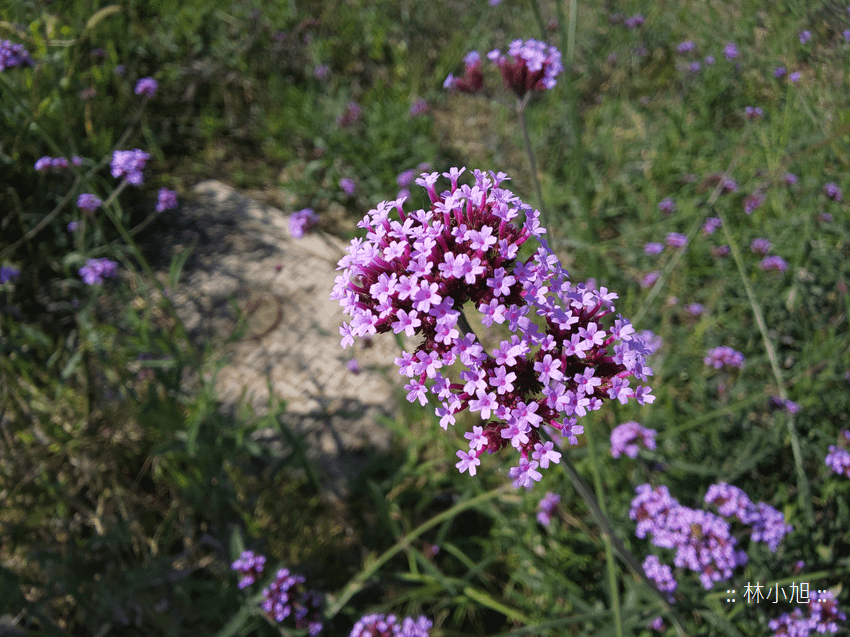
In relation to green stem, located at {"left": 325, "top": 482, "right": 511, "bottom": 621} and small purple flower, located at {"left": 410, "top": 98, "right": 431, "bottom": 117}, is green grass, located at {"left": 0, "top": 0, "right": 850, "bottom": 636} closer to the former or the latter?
green stem, located at {"left": 325, "top": 482, "right": 511, "bottom": 621}

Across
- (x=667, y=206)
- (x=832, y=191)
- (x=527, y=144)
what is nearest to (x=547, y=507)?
(x=527, y=144)

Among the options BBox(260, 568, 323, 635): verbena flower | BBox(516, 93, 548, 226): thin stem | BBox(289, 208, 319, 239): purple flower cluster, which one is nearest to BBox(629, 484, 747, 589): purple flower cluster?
BBox(516, 93, 548, 226): thin stem

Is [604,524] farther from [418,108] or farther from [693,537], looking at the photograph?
[418,108]

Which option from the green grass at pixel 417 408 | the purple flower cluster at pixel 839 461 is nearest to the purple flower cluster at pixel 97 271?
the green grass at pixel 417 408

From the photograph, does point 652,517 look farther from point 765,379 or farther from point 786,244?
point 786,244

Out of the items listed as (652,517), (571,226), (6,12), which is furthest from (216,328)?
(652,517)

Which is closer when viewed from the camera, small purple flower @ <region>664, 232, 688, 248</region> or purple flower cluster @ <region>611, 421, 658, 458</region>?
purple flower cluster @ <region>611, 421, 658, 458</region>

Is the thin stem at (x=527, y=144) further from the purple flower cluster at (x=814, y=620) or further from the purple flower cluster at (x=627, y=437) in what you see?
the purple flower cluster at (x=814, y=620)
